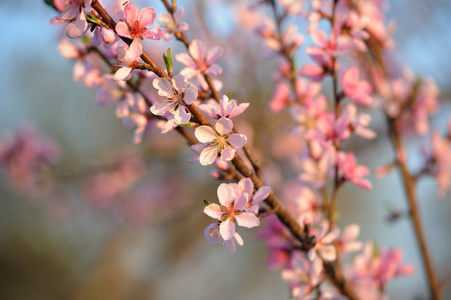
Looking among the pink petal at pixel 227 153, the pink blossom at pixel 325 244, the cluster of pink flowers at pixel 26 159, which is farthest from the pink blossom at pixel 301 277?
the cluster of pink flowers at pixel 26 159

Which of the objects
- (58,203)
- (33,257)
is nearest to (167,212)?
(58,203)

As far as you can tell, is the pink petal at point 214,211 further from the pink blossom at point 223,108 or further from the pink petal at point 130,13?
the pink petal at point 130,13

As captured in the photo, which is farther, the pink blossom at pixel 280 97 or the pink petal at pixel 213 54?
the pink blossom at pixel 280 97

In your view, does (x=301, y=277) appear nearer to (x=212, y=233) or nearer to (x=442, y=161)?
(x=212, y=233)

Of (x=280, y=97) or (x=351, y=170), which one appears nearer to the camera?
(x=351, y=170)

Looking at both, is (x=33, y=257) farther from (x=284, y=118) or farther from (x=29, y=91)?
(x=284, y=118)

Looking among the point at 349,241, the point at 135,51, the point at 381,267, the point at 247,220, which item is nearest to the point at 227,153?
the point at 247,220

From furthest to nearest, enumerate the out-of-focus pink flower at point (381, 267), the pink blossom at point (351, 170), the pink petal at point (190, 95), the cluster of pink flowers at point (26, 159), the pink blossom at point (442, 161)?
the cluster of pink flowers at point (26, 159) → the pink blossom at point (442, 161) → the out-of-focus pink flower at point (381, 267) → the pink blossom at point (351, 170) → the pink petal at point (190, 95)
